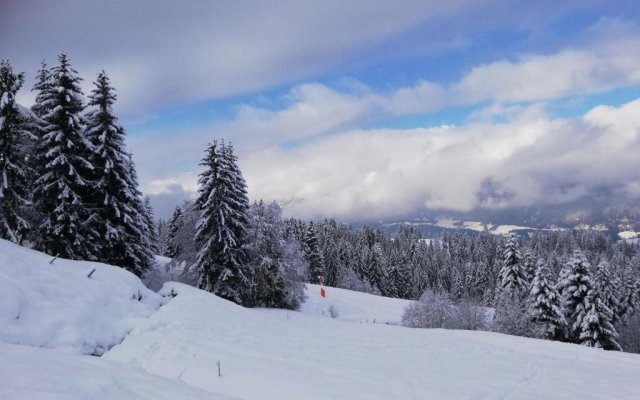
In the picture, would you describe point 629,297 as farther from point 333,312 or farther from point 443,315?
point 333,312

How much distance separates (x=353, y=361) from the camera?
13734 millimetres

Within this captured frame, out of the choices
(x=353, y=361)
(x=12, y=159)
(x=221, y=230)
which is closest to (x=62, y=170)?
(x=12, y=159)

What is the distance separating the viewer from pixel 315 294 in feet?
165

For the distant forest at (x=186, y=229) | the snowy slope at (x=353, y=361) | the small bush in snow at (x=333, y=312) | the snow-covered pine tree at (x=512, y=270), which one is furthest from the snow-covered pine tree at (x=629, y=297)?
the snowy slope at (x=353, y=361)

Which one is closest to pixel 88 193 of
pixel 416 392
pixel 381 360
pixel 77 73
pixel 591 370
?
pixel 77 73

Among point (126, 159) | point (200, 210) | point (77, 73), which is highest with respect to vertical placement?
point (77, 73)

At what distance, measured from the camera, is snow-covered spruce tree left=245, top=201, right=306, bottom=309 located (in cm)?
3475

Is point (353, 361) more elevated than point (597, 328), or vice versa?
point (353, 361)

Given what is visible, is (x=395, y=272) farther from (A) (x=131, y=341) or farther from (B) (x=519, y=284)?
(A) (x=131, y=341)

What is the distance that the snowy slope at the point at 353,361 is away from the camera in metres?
10.9

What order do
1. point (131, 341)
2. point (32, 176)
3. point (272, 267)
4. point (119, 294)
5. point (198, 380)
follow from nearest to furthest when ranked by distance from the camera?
point (198, 380), point (131, 341), point (119, 294), point (32, 176), point (272, 267)

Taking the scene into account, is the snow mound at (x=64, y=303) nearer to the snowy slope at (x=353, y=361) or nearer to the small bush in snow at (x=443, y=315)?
the snowy slope at (x=353, y=361)

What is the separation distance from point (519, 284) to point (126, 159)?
4027 centimetres

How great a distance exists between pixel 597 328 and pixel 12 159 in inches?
1844
